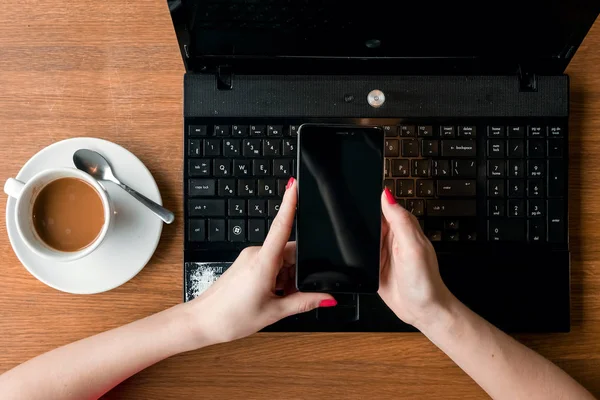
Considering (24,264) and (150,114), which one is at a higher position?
(150,114)

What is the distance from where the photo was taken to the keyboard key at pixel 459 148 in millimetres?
695

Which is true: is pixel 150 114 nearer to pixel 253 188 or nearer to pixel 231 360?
pixel 253 188

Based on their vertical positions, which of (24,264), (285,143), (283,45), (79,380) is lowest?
(79,380)

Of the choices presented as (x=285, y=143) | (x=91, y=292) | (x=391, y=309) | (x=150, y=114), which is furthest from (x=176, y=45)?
(x=391, y=309)

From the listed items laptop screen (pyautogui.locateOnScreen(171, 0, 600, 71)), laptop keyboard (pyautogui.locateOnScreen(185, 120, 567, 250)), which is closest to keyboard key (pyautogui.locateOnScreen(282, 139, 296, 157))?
laptop keyboard (pyautogui.locateOnScreen(185, 120, 567, 250))

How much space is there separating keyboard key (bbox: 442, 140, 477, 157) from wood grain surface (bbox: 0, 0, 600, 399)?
0.49ft

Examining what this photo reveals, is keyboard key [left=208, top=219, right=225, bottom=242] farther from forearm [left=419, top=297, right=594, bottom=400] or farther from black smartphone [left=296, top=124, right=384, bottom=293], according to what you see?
forearm [left=419, top=297, right=594, bottom=400]

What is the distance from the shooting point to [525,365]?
2.14 ft

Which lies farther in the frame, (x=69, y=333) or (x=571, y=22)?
(x=69, y=333)

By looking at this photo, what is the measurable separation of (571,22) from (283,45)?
Result: 321 millimetres

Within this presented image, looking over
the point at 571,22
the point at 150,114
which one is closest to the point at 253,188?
the point at 150,114

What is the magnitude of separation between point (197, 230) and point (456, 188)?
1.06 ft

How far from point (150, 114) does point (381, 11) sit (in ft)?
1.06

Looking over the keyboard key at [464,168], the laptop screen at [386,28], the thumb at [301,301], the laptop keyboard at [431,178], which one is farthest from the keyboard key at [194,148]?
the keyboard key at [464,168]
